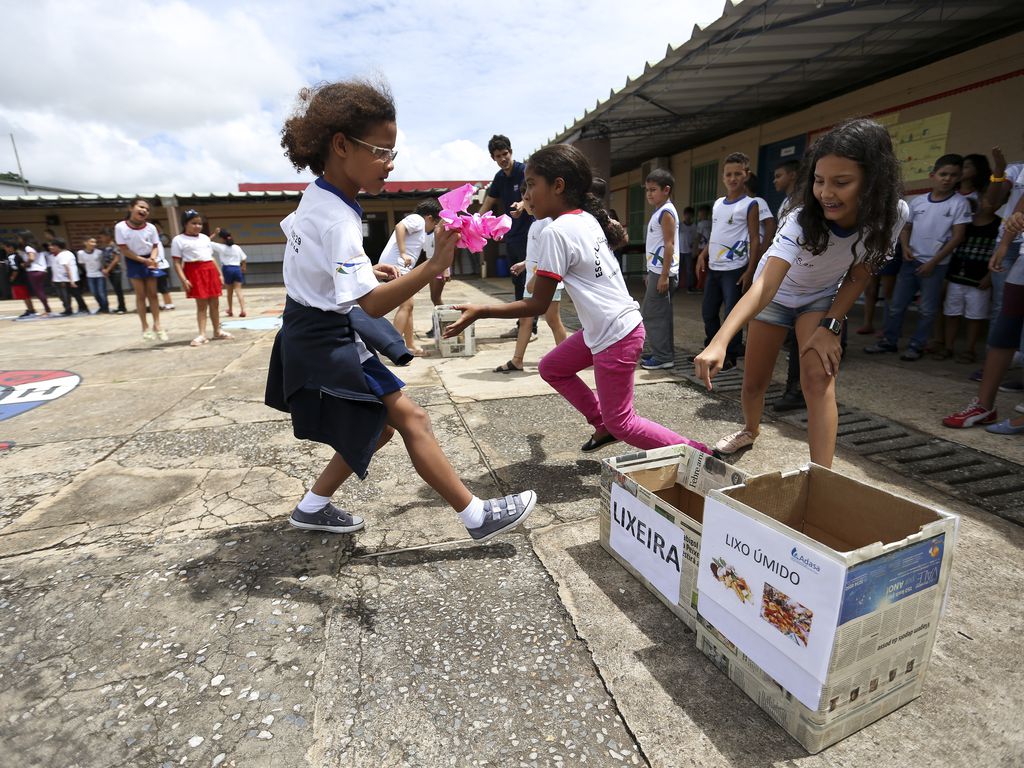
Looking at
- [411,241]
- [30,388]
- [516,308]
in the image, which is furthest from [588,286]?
[30,388]

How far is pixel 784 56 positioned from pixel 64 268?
50.9 ft

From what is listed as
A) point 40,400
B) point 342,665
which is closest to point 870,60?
point 342,665

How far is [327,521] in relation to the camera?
262 cm

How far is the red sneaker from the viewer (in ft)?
11.8

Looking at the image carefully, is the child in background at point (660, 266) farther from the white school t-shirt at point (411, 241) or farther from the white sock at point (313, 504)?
the white sock at point (313, 504)

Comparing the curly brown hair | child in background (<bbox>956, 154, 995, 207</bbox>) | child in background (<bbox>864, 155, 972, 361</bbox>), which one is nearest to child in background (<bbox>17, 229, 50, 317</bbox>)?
the curly brown hair

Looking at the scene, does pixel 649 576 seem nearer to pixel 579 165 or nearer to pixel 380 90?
pixel 579 165

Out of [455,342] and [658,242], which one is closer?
[658,242]

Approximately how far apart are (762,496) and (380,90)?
2.06 metres

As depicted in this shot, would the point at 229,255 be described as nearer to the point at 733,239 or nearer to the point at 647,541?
the point at 733,239

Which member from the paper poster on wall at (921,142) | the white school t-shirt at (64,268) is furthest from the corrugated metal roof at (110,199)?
the paper poster on wall at (921,142)

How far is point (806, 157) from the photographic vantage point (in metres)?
2.38

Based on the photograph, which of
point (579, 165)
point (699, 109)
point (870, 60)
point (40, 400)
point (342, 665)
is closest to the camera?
point (342, 665)

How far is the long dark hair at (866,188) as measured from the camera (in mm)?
2152
